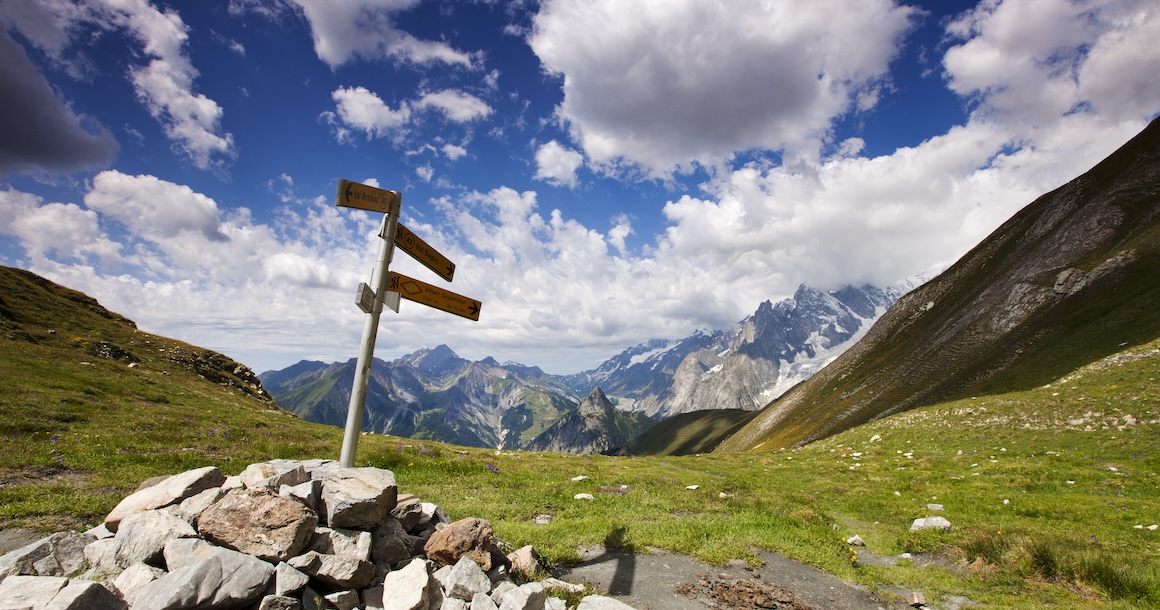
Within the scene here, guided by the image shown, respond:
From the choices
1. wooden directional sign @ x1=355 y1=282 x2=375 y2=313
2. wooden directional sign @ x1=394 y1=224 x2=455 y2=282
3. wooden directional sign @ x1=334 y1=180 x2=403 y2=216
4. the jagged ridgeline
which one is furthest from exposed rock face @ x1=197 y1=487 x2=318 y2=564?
the jagged ridgeline

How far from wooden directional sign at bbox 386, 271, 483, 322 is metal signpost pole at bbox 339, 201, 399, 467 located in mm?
296

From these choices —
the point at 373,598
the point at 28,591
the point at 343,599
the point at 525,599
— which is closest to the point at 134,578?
the point at 28,591

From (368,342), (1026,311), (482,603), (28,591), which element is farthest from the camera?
(1026,311)

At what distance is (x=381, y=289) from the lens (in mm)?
10219

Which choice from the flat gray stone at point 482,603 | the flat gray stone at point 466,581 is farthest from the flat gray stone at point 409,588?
the flat gray stone at point 482,603

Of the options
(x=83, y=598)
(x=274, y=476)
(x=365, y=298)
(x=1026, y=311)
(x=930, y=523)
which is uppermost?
(x=1026, y=311)

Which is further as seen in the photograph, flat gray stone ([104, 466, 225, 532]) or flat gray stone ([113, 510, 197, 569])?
flat gray stone ([104, 466, 225, 532])

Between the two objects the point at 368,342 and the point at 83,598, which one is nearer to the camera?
the point at 83,598

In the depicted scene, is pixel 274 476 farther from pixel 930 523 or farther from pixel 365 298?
pixel 930 523

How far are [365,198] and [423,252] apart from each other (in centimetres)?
179

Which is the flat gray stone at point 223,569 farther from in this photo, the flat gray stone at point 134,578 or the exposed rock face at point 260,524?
the exposed rock face at point 260,524

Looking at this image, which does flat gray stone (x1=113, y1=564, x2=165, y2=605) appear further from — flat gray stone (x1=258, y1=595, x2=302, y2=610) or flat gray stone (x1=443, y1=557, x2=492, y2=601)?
flat gray stone (x1=443, y1=557, x2=492, y2=601)

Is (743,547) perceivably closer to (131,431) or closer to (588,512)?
(588,512)

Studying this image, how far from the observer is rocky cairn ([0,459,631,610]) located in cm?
527
